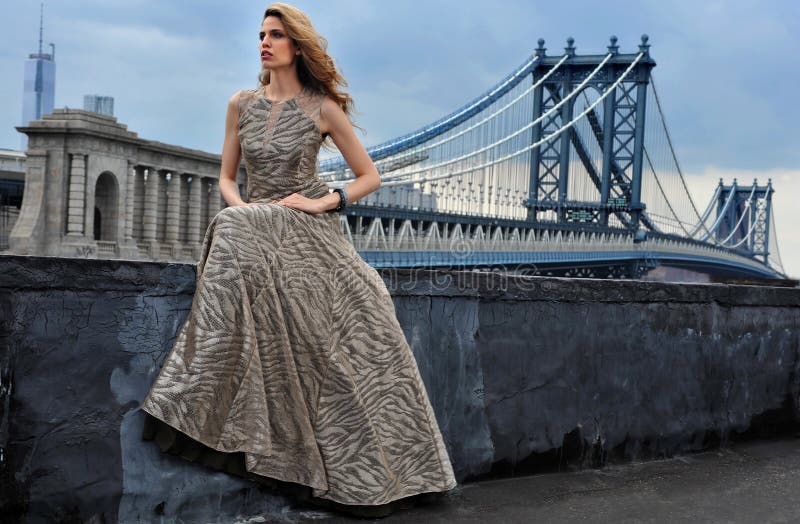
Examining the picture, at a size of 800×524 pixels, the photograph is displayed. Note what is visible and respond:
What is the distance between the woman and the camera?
3.04 metres

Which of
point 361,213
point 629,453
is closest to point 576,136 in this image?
point 361,213

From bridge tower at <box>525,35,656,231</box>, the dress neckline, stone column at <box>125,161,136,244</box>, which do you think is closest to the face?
the dress neckline

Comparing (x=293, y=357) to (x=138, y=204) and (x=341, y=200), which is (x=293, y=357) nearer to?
(x=341, y=200)

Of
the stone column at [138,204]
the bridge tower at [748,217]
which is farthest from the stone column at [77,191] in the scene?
the bridge tower at [748,217]

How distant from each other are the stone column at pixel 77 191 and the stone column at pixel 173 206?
4.29 m

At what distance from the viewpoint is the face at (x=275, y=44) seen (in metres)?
3.26

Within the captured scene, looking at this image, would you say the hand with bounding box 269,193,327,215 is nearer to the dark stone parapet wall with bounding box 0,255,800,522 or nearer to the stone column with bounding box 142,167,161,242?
the dark stone parapet wall with bounding box 0,255,800,522

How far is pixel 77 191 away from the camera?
3278 centimetres

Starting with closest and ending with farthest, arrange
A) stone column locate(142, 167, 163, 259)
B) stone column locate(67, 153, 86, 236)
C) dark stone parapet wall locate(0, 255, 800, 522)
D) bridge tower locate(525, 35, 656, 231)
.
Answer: dark stone parapet wall locate(0, 255, 800, 522) → stone column locate(67, 153, 86, 236) → stone column locate(142, 167, 163, 259) → bridge tower locate(525, 35, 656, 231)

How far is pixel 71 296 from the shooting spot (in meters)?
2.96

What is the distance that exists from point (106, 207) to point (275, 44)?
3360 centimetres

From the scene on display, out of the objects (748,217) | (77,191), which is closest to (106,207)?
(77,191)

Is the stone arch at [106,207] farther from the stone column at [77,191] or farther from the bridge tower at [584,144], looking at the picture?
the bridge tower at [584,144]

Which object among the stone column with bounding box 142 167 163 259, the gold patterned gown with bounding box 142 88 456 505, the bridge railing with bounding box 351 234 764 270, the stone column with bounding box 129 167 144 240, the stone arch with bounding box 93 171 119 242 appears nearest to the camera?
the gold patterned gown with bounding box 142 88 456 505
